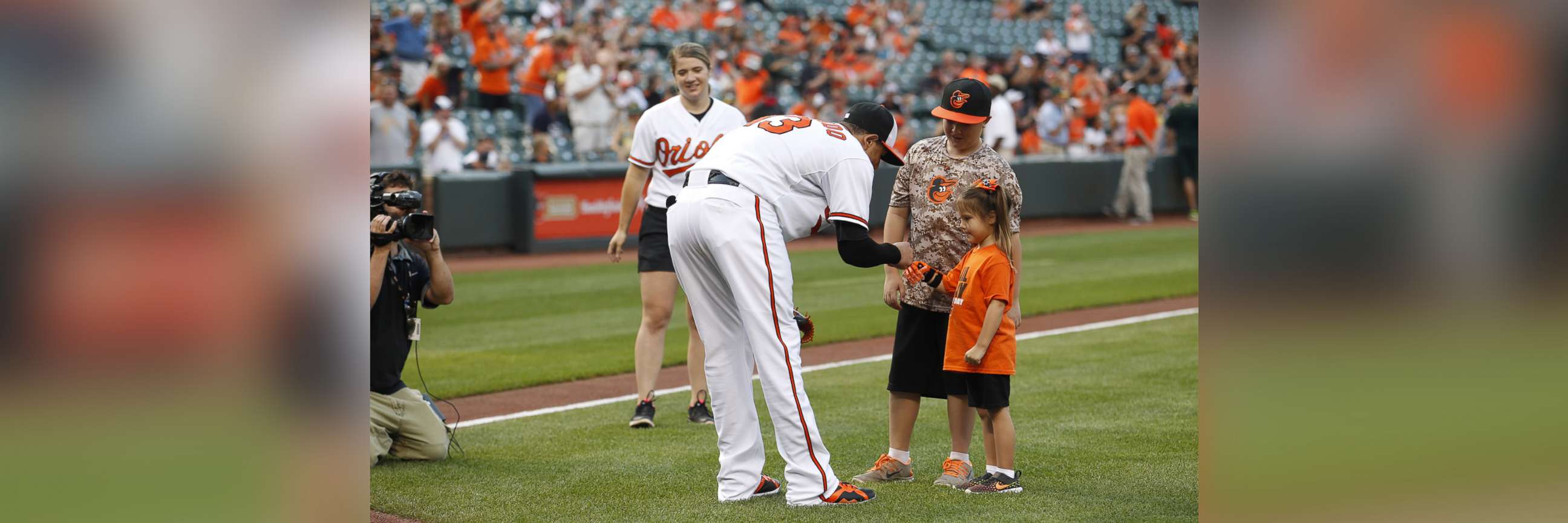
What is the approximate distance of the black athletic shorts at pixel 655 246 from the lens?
24.1 feet

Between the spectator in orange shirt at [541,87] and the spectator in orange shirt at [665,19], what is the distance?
4301 mm

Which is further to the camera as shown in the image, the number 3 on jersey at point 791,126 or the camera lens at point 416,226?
the camera lens at point 416,226

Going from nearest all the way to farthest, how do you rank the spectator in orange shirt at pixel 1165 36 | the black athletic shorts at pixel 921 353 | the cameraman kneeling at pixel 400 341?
the black athletic shorts at pixel 921 353 < the cameraman kneeling at pixel 400 341 < the spectator in orange shirt at pixel 1165 36

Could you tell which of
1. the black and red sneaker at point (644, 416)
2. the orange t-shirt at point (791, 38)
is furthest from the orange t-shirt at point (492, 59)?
the black and red sneaker at point (644, 416)

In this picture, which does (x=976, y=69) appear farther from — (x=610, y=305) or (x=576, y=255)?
(x=610, y=305)

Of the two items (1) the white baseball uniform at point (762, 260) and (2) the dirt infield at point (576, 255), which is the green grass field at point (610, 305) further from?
(1) the white baseball uniform at point (762, 260)

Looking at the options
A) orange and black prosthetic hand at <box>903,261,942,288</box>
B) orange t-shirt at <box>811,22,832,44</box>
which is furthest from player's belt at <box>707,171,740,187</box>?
orange t-shirt at <box>811,22,832,44</box>

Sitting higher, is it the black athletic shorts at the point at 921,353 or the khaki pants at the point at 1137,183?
the khaki pants at the point at 1137,183

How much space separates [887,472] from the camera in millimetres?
5926

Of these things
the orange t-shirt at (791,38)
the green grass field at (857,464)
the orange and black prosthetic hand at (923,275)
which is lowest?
the green grass field at (857,464)

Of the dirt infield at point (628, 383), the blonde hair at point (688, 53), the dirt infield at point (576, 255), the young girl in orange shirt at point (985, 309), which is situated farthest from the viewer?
the dirt infield at point (576, 255)
